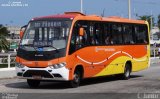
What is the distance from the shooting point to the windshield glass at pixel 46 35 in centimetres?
1711

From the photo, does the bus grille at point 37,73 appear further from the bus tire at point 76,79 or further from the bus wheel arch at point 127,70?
the bus wheel arch at point 127,70

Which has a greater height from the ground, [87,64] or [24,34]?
[24,34]

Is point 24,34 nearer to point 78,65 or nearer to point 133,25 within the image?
point 78,65

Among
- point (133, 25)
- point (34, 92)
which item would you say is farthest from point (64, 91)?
point (133, 25)

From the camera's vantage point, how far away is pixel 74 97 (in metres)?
14.3

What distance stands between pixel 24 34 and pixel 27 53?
3.25ft

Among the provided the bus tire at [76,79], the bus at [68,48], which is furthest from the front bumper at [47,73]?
the bus tire at [76,79]

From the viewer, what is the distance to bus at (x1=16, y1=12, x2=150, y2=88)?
55.4 ft

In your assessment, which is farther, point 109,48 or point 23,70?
point 109,48

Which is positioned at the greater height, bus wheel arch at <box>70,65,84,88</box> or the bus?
the bus

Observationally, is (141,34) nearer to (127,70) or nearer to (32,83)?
(127,70)

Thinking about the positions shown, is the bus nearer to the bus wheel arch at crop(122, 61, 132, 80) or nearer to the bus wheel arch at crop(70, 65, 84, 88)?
the bus wheel arch at crop(70, 65, 84, 88)

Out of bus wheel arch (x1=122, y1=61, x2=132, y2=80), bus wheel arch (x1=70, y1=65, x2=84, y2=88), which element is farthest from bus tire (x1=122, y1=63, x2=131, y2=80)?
bus wheel arch (x1=70, y1=65, x2=84, y2=88)

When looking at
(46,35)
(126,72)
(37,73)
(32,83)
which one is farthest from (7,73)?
(37,73)
